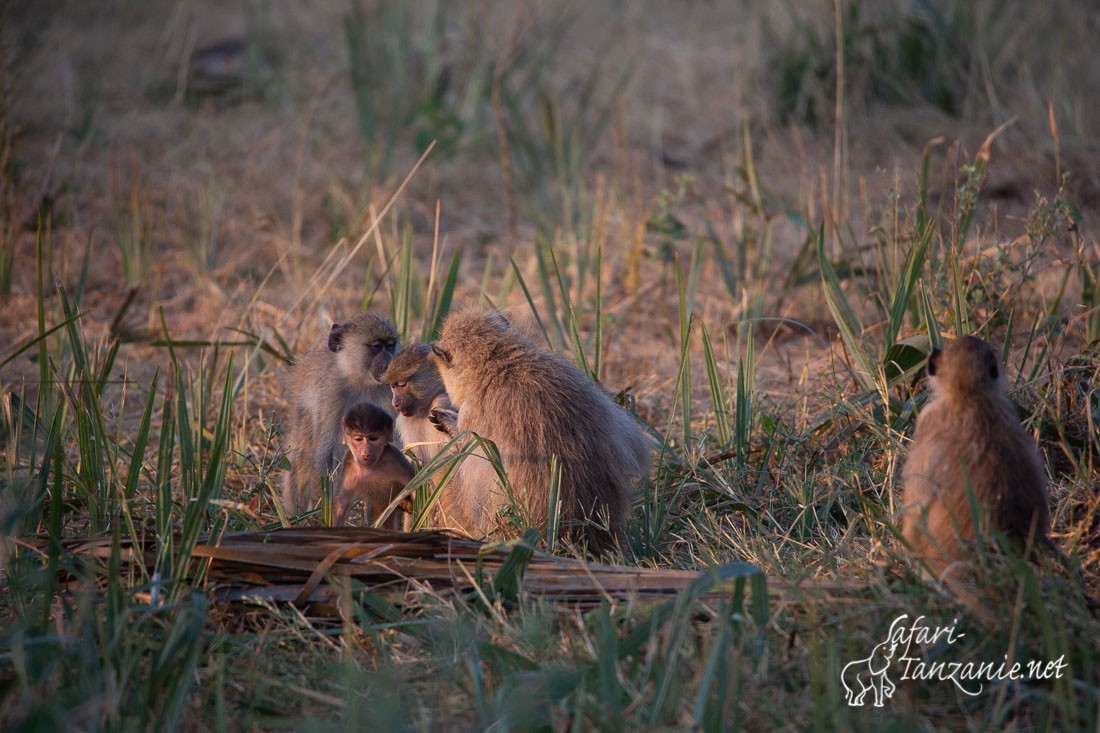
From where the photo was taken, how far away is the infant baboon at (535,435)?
3.74 meters

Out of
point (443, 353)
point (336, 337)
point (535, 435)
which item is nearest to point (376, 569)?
point (535, 435)

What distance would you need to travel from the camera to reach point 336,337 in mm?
4898

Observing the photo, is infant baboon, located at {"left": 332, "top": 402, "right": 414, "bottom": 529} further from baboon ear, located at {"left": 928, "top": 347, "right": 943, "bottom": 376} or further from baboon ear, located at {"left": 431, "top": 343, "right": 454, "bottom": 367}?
baboon ear, located at {"left": 928, "top": 347, "right": 943, "bottom": 376}

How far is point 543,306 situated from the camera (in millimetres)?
6973

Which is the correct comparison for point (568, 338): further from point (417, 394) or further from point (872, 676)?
point (872, 676)

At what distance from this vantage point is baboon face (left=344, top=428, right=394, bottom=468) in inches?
175

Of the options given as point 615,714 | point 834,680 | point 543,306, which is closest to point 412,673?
point 615,714

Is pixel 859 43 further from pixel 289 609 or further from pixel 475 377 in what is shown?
pixel 289 609

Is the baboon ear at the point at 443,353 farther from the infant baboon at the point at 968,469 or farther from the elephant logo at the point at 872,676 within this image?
the elephant logo at the point at 872,676

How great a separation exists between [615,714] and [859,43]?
8447mm

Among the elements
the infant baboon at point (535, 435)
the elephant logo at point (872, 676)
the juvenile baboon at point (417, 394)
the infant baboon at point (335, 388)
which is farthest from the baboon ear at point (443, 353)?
the elephant logo at point (872, 676)

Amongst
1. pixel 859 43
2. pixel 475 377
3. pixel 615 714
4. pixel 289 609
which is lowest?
pixel 289 609

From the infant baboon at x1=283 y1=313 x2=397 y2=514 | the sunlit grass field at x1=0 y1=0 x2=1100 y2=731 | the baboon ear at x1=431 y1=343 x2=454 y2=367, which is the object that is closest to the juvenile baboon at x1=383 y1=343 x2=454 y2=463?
the baboon ear at x1=431 y1=343 x2=454 y2=367

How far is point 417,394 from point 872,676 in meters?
2.32
